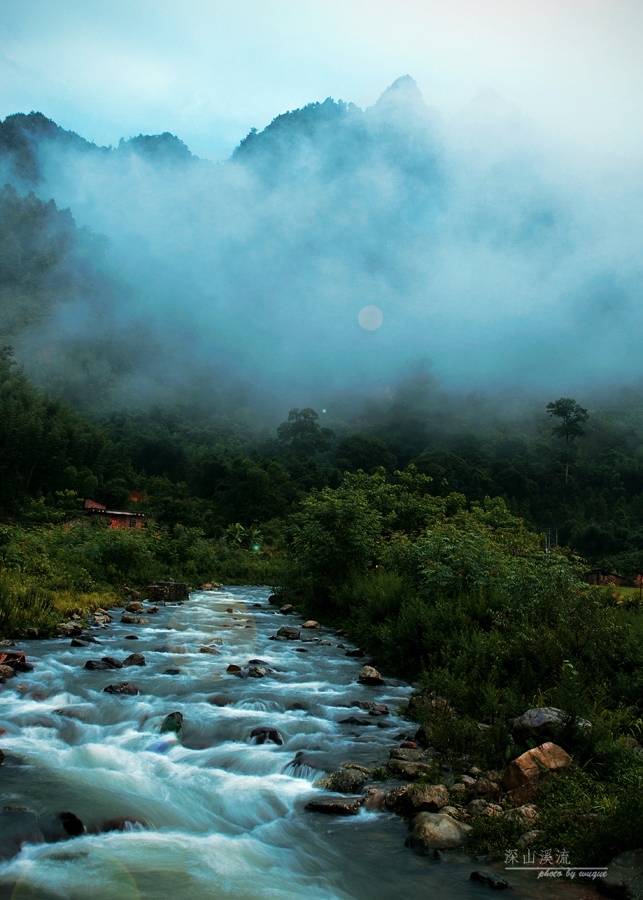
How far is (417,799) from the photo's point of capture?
6348 mm

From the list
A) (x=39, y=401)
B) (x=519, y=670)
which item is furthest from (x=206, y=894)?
(x=39, y=401)

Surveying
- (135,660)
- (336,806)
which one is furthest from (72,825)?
(135,660)

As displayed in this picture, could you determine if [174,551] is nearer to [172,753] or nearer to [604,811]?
[172,753]

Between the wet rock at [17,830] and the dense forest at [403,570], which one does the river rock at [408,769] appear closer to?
the dense forest at [403,570]

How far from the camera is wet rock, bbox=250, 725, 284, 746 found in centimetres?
856

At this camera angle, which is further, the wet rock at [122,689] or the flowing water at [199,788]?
the wet rock at [122,689]

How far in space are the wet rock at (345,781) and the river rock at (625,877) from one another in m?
2.79

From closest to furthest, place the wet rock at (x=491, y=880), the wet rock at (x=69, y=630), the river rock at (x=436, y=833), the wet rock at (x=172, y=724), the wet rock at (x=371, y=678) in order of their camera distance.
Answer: the wet rock at (x=491, y=880) < the river rock at (x=436, y=833) < the wet rock at (x=172, y=724) < the wet rock at (x=371, y=678) < the wet rock at (x=69, y=630)

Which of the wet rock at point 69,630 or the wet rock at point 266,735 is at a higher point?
the wet rock at point 266,735

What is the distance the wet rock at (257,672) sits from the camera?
12.1 m

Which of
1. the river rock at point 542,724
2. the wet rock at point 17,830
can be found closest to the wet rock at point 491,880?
the river rock at point 542,724

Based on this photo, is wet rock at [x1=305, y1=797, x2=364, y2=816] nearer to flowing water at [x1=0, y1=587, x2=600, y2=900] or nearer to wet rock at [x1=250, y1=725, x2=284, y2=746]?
flowing water at [x1=0, y1=587, x2=600, y2=900]

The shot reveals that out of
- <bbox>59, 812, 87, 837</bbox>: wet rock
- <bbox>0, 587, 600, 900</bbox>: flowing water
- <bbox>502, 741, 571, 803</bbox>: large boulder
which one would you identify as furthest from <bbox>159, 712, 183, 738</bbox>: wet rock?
<bbox>502, 741, 571, 803</bbox>: large boulder

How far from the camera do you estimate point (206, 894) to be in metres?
5.11
